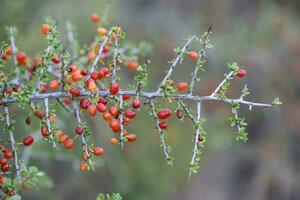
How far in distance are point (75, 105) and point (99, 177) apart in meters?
4.20

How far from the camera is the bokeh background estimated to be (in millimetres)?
6145

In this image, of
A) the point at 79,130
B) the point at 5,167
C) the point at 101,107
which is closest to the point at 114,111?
the point at 101,107

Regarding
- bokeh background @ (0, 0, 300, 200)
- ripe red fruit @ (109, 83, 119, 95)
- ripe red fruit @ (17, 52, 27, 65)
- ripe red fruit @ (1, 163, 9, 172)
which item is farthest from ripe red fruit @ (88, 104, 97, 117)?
bokeh background @ (0, 0, 300, 200)

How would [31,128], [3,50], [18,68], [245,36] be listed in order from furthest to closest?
[245,36], [31,128], [18,68], [3,50]

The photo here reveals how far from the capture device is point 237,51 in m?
7.44

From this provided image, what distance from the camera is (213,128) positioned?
728cm

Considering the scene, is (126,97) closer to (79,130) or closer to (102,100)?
(102,100)

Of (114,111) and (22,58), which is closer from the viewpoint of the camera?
(114,111)

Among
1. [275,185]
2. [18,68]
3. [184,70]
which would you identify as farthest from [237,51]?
[18,68]

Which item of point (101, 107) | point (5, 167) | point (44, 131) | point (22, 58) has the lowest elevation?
point (5, 167)

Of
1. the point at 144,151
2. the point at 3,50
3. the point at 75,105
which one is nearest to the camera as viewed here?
the point at 3,50

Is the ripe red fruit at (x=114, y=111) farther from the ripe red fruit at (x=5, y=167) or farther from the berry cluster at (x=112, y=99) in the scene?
the ripe red fruit at (x=5, y=167)

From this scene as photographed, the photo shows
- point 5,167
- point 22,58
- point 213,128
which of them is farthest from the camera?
point 213,128

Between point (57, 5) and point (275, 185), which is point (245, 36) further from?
point (57, 5)
